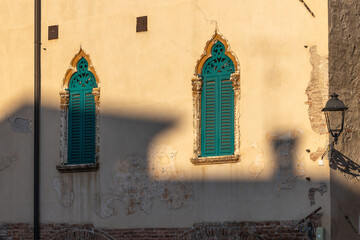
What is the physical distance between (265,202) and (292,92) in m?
1.88

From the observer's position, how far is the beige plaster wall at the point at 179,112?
1641 centimetres

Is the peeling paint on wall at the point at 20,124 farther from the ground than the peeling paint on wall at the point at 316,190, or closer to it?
farther from the ground

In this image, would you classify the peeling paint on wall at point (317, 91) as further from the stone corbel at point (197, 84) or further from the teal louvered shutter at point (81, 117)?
the teal louvered shutter at point (81, 117)

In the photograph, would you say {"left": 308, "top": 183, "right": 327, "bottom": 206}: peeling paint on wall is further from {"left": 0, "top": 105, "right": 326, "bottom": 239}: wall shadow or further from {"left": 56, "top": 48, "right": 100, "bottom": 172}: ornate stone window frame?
{"left": 56, "top": 48, "right": 100, "bottom": 172}: ornate stone window frame

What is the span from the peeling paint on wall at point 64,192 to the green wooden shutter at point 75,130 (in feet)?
1.44

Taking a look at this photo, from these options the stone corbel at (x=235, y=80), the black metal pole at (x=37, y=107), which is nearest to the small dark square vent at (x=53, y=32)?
the black metal pole at (x=37, y=107)

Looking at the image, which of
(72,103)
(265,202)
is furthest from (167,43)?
(265,202)

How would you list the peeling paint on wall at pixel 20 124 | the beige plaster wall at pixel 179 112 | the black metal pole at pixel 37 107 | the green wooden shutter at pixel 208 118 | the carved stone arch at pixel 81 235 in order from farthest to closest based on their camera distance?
the peeling paint on wall at pixel 20 124, the black metal pole at pixel 37 107, the carved stone arch at pixel 81 235, the green wooden shutter at pixel 208 118, the beige plaster wall at pixel 179 112

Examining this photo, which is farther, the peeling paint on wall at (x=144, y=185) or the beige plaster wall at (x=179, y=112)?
the peeling paint on wall at (x=144, y=185)

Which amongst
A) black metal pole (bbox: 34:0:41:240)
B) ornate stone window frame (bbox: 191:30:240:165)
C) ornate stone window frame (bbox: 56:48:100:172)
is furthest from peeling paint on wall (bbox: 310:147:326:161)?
black metal pole (bbox: 34:0:41:240)

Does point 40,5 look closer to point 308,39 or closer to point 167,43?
point 167,43

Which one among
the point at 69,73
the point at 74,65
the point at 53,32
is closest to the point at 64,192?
the point at 69,73

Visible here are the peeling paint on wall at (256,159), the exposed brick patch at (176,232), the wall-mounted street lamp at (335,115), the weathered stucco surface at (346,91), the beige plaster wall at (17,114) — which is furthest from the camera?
the beige plaster wall at (17,114)

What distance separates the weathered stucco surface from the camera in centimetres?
1594
